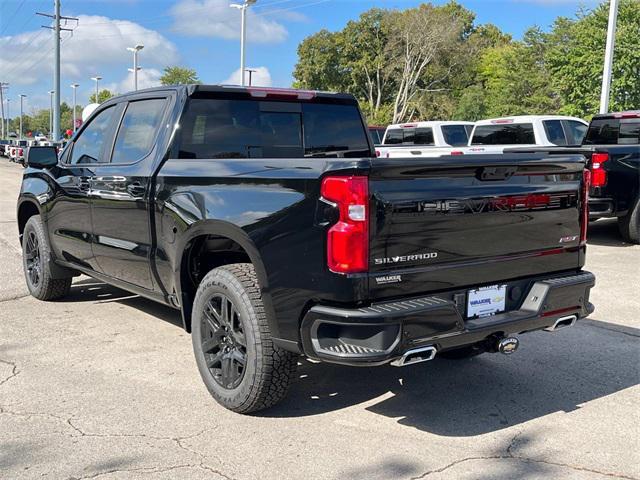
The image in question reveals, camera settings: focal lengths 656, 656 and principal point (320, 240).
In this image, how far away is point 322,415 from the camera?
152 inches

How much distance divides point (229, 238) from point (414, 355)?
1278mm

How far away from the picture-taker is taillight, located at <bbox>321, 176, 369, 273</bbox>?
3084 mm

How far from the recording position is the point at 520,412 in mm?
3938

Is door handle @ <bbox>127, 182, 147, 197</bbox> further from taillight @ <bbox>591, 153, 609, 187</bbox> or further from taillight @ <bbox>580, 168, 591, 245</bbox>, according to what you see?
taillight @ <bbox>591, 153, 609, 187</bbox>

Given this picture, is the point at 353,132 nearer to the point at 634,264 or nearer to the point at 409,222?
the point at 409,222

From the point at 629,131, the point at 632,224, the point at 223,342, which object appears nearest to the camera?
the point at 223,342

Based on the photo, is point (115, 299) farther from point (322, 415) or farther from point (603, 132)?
point (603, 132)

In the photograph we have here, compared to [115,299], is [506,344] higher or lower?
higher

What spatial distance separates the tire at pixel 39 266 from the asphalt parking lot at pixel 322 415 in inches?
31.7

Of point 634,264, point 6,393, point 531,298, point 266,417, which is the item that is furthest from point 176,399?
point 634,264

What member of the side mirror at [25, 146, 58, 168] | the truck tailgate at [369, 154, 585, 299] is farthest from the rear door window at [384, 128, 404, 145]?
the truck tailgate at [369, 154, 585, 299]

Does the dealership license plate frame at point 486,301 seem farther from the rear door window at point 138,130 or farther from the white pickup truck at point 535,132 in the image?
the white pickup truck at point 535,132

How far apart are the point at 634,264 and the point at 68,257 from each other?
6919 mm

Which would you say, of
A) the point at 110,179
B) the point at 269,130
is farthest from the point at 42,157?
the point at 269,130
